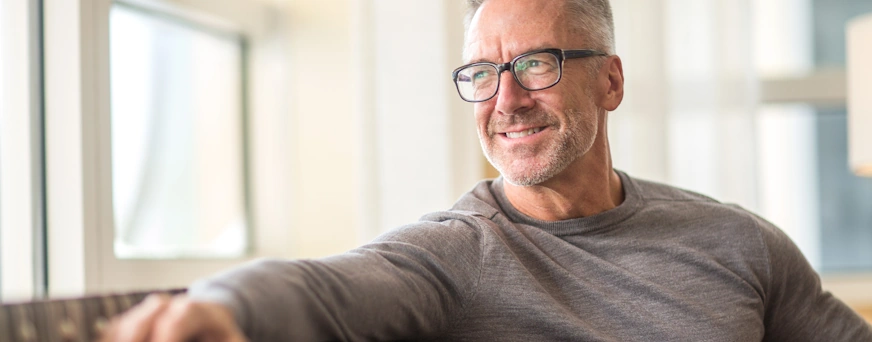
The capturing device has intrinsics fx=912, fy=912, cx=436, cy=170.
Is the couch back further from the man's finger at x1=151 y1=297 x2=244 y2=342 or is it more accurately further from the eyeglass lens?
the eyeglass lens

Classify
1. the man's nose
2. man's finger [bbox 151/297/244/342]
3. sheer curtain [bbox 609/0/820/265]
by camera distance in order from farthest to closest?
sheer curtain [bbox 609/0/820/265] < the man's nose < man's finger [bbox 151/297/244/342]

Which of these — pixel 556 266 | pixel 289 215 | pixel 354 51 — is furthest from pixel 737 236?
pixel 289 215

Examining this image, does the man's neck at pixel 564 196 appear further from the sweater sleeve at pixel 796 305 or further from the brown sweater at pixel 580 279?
the sweater sleeve at pixel 796 305

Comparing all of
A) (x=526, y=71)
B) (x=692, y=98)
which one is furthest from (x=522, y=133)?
(x=692, y=98)

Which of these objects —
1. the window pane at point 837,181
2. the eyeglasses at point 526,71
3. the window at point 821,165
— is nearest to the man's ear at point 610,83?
the eyeglasses at point 526,71

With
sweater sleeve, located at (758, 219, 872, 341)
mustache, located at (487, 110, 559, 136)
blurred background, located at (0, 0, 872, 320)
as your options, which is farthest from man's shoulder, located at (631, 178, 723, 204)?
blurred background, located at (0, 0, 872, 320)

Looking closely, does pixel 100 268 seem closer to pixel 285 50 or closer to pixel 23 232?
pixel 23 232

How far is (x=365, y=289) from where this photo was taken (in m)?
1.02

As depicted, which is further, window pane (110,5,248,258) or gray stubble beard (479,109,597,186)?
window pane (110,5,248,258)

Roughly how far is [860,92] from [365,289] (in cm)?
229

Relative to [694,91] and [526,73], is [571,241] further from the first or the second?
[694,91]

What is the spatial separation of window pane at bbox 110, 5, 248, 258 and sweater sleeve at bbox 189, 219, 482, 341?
1.05m

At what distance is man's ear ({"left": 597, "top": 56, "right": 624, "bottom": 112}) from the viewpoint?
5.26ft

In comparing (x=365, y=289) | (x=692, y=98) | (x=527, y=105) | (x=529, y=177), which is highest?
(x=692, y=98)
